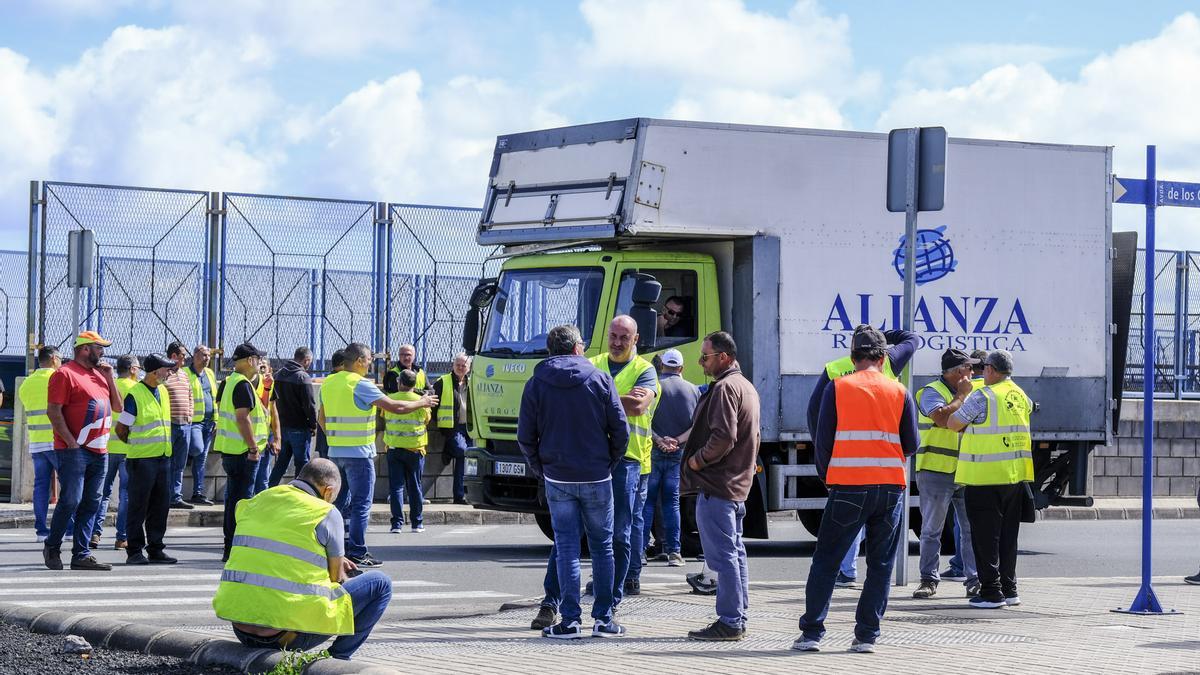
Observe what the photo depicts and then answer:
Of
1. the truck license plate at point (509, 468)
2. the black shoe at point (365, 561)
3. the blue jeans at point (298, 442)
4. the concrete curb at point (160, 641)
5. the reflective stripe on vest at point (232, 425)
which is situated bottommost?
the black shoe at point (365, 561)

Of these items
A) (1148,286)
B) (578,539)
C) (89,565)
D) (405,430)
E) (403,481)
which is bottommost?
(89,565)

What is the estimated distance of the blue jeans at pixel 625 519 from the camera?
31.9 ft

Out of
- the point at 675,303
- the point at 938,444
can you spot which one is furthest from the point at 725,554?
the point at 675,303

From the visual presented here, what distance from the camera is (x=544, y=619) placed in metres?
9.56

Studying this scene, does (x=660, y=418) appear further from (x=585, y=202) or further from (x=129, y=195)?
(x=129, y=195)

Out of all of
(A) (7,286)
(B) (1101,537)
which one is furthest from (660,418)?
(A) (7,286)

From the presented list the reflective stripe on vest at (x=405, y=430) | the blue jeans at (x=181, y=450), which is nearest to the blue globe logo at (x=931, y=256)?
the reflective stripe on vest at (x=405, y=430)

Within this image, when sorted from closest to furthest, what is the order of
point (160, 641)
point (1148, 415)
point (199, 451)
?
point (160, 641) → point (1148, 415) → point (199, 451)

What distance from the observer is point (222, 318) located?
1947cm

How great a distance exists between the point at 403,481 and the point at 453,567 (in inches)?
124

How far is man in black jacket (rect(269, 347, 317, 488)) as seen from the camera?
48.9ft

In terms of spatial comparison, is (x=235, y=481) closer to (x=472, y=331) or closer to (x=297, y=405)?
(x=297, y=405)

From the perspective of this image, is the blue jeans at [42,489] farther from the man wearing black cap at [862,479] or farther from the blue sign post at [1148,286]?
the blue sign post at [1148,286]

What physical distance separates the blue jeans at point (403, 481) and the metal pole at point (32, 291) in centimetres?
490
